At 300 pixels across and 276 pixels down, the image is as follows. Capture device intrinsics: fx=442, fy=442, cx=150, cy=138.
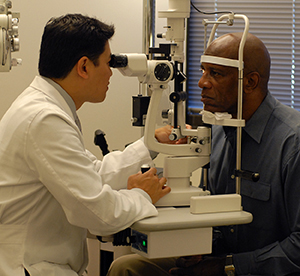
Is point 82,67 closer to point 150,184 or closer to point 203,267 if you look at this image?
point 150,184

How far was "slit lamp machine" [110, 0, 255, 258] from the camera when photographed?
1408 mm

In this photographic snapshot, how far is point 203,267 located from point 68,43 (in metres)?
0.94

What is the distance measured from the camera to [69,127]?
1.39m

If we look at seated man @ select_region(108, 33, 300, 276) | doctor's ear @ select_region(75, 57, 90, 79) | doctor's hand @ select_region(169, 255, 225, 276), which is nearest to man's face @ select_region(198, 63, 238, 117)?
seated man @ select_region(108, 33, 300, 276)

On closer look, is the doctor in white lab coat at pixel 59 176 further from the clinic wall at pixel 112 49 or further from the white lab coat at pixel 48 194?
the clinic wall at pixel 112 49

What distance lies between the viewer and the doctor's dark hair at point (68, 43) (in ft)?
4.94

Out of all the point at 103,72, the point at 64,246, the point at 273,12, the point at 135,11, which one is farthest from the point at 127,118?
the point at 64,246

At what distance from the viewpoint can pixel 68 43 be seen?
150 cm

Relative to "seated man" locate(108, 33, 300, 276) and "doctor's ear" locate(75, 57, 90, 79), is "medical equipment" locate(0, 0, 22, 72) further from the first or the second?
"seated man" locate(108, 33, 300, 276)

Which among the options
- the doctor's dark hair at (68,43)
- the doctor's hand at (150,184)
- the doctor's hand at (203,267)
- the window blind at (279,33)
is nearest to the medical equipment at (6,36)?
the doctor's dark hair at (68,43)

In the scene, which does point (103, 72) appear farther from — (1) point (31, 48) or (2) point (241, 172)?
(1) point (31, 48)

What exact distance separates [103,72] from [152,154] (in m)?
0.46

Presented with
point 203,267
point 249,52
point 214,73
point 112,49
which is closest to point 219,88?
point 214,73

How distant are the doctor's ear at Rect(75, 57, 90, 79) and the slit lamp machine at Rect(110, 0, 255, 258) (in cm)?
10
